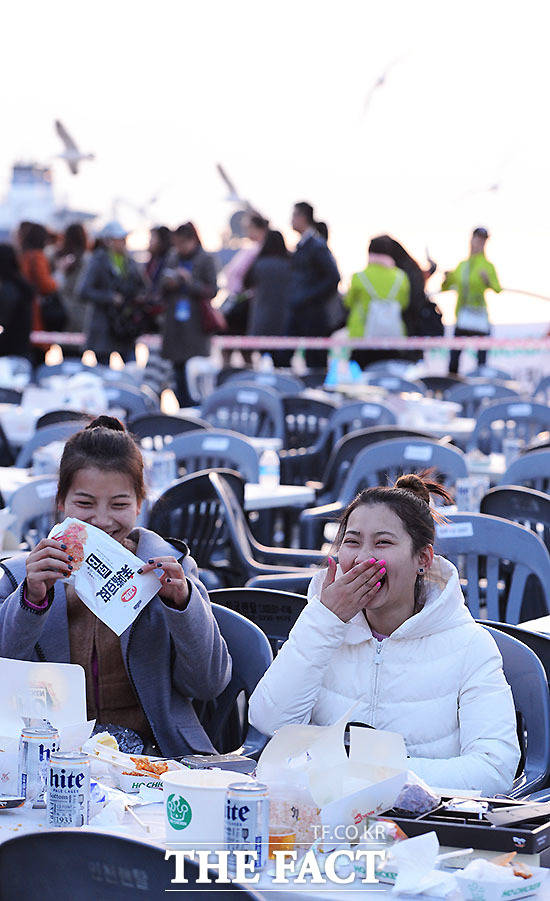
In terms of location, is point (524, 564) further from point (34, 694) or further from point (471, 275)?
point (471, 275)

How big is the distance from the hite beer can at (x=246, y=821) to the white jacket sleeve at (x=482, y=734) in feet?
2.31

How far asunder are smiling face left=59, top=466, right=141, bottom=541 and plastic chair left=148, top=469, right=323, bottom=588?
1755 millimetres

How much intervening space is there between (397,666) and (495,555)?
159 centimetres

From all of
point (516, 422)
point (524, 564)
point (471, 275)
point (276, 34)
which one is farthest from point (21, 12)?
point (524, 564)

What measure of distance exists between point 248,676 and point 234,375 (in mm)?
8840

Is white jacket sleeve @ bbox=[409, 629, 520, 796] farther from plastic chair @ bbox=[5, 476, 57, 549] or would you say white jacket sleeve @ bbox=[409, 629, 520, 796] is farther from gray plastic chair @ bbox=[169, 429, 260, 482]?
gray plastic chair @ bbox=[169, 429, 260, 482]

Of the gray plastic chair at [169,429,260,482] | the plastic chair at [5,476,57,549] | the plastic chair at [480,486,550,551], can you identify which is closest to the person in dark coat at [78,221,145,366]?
the gray plastic chair at [169,429,260,482]

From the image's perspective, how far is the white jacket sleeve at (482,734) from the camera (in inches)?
104

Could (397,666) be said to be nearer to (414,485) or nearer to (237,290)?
(414,485)

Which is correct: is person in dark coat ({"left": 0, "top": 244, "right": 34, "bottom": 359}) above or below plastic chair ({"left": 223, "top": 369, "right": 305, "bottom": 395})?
above

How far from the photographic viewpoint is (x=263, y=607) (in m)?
3.40

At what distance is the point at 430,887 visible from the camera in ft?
6.32

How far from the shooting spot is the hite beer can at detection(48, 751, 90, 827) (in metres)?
2.15

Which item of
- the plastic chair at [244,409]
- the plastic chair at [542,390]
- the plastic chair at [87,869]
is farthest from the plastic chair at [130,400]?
the plastic chair at [87,869]
